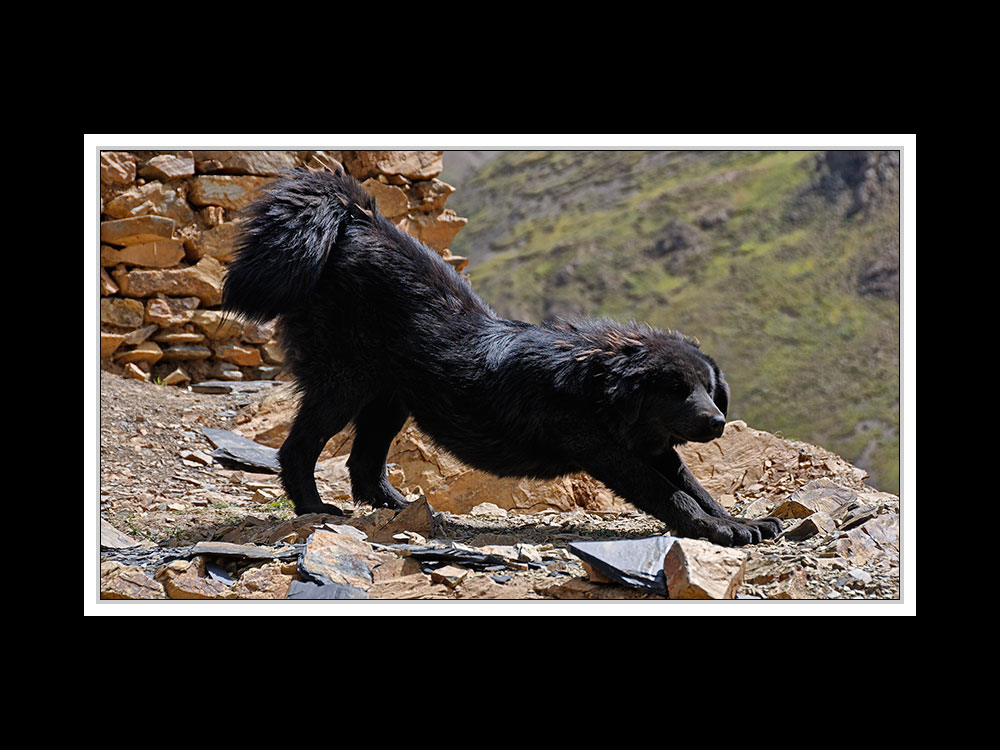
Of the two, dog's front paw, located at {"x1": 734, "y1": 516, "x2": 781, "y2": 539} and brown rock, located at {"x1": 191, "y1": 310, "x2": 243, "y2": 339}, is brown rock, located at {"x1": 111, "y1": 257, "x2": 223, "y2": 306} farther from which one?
dog's front paw, located at {"x1": 734, "y1": 516, "x2": 781, "y2": 539}

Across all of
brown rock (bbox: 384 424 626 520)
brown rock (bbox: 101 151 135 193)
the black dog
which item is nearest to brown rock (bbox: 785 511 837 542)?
the black dog

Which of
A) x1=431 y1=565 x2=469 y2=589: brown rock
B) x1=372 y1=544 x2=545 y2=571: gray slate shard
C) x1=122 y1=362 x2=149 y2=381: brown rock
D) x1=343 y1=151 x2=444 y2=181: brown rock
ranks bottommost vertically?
x1=431 y1=565 x2=469 y2=589: brown rock

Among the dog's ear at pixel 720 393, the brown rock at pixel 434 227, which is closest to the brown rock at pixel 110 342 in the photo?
the brown rock at pixel 434 227

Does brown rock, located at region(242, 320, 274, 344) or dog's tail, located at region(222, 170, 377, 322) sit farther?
brown rock, located at region(242, 320, 274, 344)

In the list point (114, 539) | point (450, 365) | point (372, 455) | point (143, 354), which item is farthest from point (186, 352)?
point (450, 365)

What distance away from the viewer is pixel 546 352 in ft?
21.8

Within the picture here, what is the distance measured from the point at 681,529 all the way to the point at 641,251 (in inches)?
1417

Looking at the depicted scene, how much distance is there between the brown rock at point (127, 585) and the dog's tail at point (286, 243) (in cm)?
→ 203

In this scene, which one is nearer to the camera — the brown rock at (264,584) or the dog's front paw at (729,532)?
the brown rock at (264,584)

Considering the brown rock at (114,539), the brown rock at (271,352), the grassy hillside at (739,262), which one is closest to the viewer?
the brown rock at (114,539)

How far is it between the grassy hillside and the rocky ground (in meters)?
13.3

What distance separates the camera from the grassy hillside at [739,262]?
27188 mm

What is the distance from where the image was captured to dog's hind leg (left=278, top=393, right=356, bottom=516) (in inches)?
272

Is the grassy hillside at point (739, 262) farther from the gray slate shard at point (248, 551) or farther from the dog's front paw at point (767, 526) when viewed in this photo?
the gray slate shard at point (248, 551)
